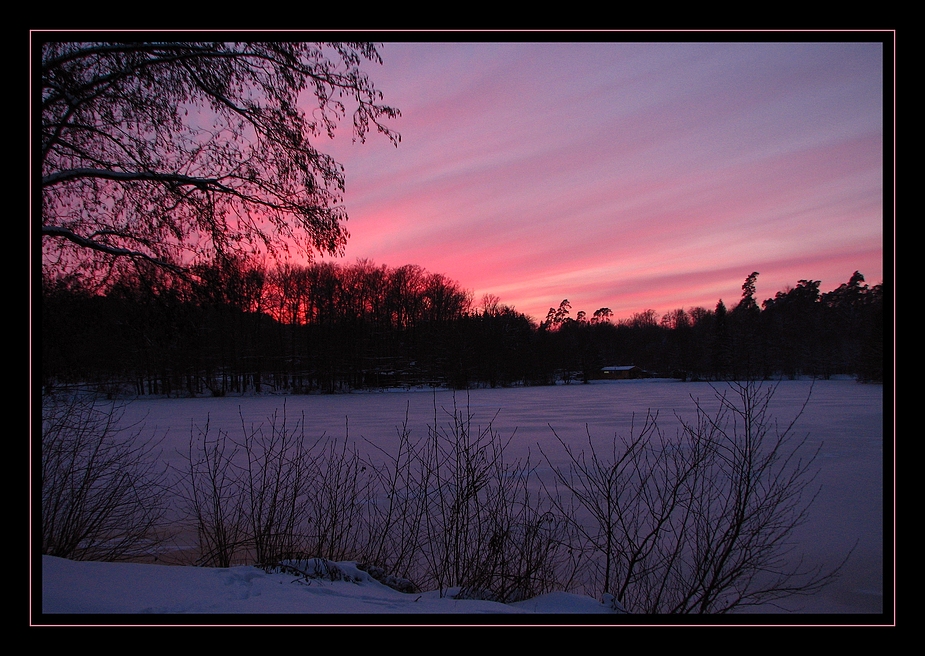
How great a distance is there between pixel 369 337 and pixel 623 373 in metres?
45.2

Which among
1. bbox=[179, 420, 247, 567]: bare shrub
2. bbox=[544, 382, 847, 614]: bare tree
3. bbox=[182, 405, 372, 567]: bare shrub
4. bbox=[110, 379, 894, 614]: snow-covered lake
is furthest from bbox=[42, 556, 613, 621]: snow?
bbox=[110, 379, 894, 614]: snow-covered lake

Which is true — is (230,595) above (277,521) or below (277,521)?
above

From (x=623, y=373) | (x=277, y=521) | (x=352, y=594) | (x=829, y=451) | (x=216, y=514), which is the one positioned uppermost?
(x=216, y=514)

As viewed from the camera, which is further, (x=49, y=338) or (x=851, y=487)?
(x=851, y=487)

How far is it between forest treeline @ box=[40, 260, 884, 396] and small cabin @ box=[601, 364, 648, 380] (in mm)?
2774

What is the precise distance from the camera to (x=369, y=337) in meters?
50.4

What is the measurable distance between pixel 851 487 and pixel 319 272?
43398mm

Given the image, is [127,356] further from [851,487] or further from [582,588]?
[851,487]

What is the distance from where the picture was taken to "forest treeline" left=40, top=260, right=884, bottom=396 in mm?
4520

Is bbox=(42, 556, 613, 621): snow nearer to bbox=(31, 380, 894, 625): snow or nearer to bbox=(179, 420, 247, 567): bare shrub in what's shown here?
bbox=(31, 380, 894, 625): snow

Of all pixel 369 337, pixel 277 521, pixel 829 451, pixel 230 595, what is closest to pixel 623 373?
pixel 369 337

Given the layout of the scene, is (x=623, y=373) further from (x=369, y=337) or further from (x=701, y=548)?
(x=701, y=548)

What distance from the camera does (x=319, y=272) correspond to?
45.6 m

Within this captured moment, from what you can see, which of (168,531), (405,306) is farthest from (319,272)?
(168,531)
